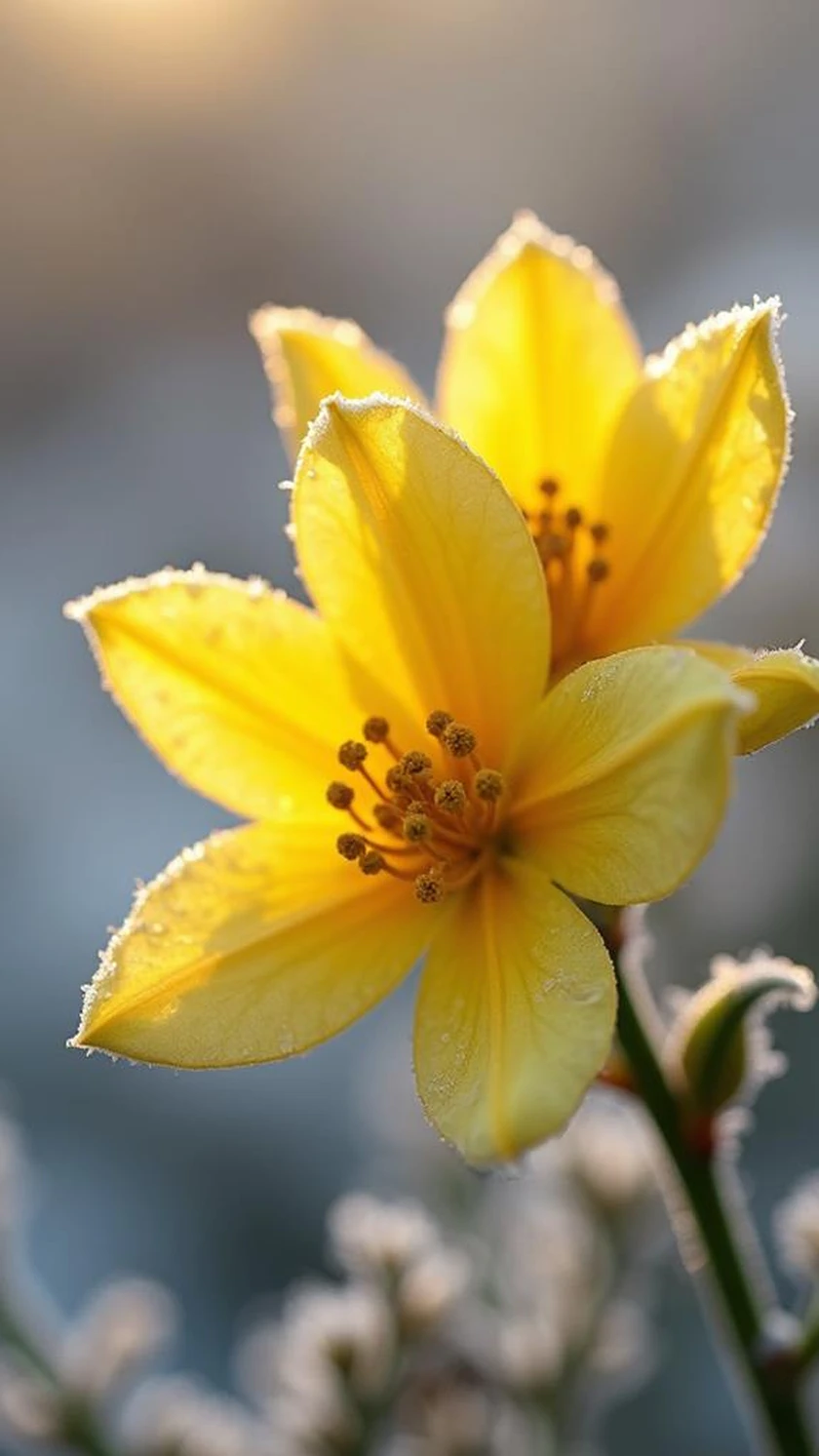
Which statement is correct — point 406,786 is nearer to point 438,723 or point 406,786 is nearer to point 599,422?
point 438,723

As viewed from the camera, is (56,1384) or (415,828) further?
(56,1384)

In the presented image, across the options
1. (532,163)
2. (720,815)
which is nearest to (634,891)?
(720,815)

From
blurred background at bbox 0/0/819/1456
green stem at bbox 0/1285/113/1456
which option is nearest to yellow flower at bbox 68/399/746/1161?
green stem at bbox 0/1285/113/1456

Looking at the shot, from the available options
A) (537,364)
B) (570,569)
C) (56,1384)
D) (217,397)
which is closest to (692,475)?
(570,569)

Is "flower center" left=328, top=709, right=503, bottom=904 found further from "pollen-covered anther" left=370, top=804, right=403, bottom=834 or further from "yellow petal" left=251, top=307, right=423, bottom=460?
"yellow petal" left=251, top=307, right=423, bottom=460

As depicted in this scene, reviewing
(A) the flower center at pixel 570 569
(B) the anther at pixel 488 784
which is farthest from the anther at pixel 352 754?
(A) the flower center at pixel 570 569

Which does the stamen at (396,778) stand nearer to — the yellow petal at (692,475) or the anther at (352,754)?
the anther at (352,754)

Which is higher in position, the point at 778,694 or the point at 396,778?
the point at 396,778
